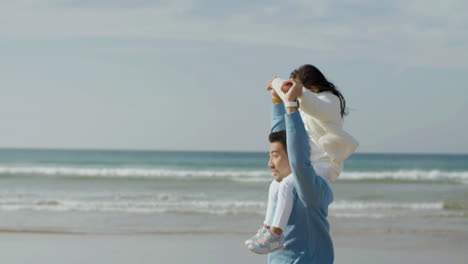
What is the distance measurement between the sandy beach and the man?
165 inches

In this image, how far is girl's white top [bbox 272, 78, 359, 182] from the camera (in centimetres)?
225

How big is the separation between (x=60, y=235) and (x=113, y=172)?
18819mm

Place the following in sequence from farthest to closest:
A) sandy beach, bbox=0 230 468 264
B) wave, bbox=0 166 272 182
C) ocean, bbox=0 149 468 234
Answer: wave, bbox=0 166 272 182 → ocean, bbox=0 149 468 234 → sandy beach, bbox=0 230 468 264

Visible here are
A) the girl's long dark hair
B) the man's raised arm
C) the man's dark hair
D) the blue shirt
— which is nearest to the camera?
the man's raised arm

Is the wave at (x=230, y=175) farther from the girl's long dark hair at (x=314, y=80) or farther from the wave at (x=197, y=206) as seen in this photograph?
the girl's long dark hair at (x=314, y=80)

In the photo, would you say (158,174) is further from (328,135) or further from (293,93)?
(293,93)

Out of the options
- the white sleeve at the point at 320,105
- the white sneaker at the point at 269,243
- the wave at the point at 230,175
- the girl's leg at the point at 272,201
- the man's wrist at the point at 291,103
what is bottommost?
the wave at the point at 230,175

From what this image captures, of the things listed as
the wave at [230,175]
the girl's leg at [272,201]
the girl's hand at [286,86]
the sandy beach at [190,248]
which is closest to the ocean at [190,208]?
the sandy beach at [190,248]

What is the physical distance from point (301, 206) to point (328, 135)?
0.94ft

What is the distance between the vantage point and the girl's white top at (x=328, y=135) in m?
2.25

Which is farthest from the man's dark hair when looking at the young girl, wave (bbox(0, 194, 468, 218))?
wave (bbox(0, 194, 468, 218))

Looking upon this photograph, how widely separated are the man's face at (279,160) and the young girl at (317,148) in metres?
0.04

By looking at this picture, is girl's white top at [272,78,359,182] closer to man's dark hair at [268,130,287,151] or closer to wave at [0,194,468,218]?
man's dark hair at [268,130,287,151]

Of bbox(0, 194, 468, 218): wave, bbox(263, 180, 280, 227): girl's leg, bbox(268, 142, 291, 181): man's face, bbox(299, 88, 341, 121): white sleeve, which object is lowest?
bbox(0, 194, 468, 218): wave
